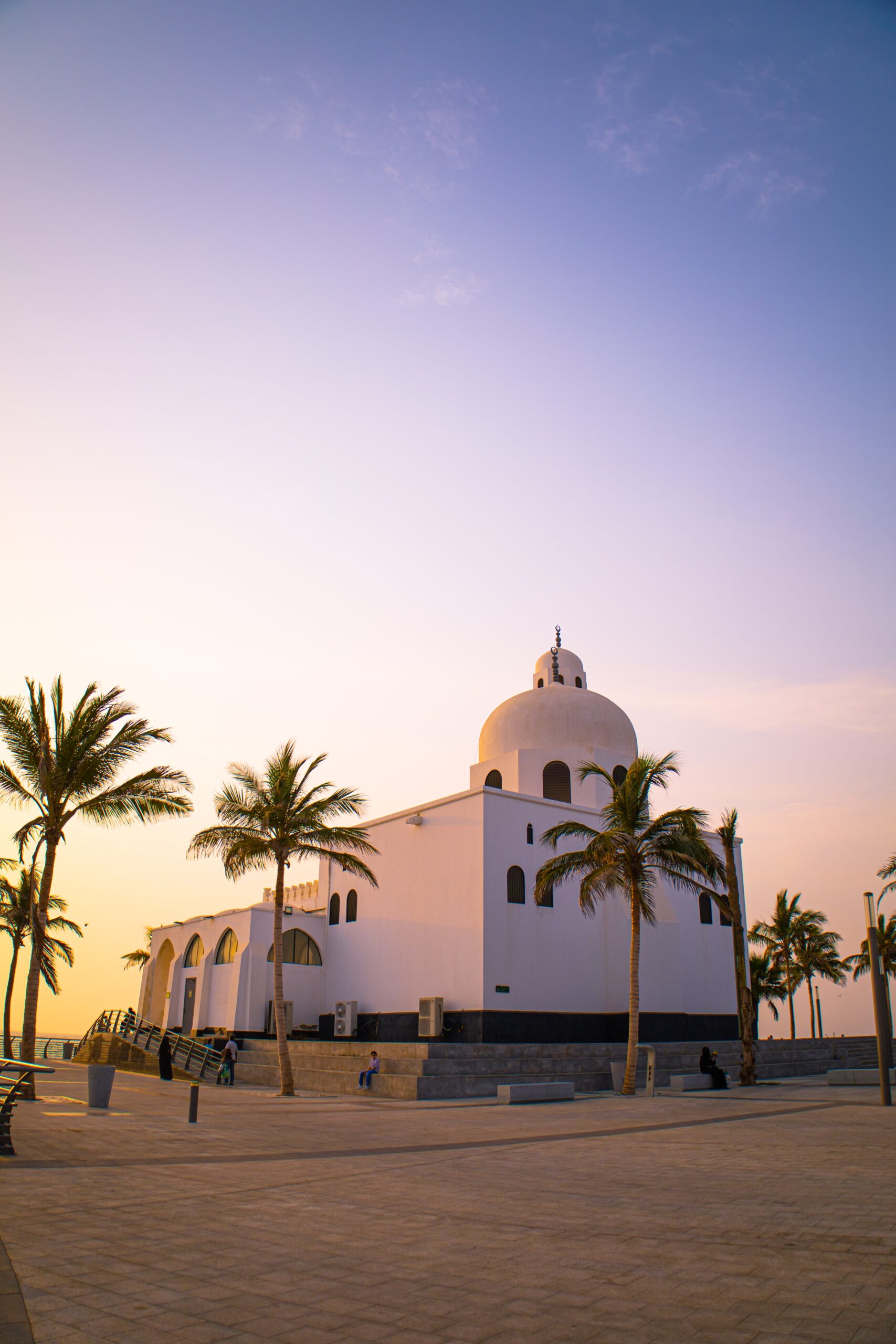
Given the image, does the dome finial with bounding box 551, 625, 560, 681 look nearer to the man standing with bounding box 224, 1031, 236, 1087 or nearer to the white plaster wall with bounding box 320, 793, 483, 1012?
the white plaster wall with bounding box 320, 793, 483, 1012

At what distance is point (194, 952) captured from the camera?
114 ft

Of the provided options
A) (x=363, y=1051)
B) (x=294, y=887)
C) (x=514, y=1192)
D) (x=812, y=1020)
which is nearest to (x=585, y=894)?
(x=363, y=1051)

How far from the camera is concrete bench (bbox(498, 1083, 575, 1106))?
61.8 feet

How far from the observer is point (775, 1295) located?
5.01 m

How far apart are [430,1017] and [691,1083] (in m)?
A: 7.28

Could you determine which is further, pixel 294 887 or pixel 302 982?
pixel 294 887

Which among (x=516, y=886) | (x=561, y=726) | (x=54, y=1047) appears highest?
(x=561, y=726)

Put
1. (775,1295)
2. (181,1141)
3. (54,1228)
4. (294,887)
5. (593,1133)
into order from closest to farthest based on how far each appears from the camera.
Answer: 1. (775,1295)
2. (54,1228)
3. (181,1141)
4. (593,1133)
5. (294,887)

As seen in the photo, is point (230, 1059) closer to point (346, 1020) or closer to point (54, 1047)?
point (346, 1020)

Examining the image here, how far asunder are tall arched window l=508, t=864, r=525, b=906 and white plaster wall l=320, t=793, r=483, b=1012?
124 centimetres

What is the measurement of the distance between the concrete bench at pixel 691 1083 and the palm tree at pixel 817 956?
72.6 ft

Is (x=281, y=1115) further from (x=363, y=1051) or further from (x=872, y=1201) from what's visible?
(x=872, y=1201)

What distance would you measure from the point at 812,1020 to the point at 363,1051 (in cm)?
2739

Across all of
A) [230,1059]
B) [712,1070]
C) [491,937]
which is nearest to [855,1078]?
[712,1070]
